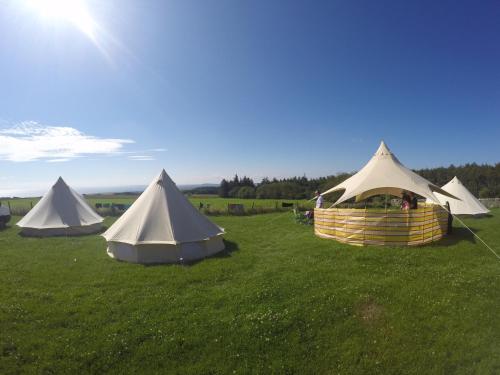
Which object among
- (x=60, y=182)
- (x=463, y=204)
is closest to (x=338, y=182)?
(x=463, y=204)

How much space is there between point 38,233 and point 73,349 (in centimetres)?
1260

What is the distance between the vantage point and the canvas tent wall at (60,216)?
1446 centimetres

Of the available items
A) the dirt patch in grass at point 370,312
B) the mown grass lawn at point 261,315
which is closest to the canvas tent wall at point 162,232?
the mown grass lawn at point 261,315

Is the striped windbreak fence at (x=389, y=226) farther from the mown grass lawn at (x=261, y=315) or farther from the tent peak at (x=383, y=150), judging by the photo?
the tent peak at (x=383, y=150)

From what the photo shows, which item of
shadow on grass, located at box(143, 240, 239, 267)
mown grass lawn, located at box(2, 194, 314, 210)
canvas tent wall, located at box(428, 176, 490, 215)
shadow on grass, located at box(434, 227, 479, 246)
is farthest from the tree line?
shadow on grass, located at box(143, 240, 239, 267)

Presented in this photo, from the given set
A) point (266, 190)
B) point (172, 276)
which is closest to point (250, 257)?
point (172, 276)

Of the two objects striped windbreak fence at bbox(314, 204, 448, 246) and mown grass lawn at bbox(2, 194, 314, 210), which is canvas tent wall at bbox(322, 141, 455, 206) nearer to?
striped windbreak fence at bbox(314, 204, 448, 246)

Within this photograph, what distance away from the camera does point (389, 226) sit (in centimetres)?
1005

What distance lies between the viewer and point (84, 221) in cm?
1523

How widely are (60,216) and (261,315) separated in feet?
45.5

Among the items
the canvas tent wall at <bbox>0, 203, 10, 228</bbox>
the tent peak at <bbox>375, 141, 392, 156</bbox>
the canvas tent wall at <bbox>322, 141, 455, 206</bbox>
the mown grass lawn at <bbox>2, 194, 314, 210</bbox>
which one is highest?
the tent peak at <bbox>375, 141, 392, 156</bbox>

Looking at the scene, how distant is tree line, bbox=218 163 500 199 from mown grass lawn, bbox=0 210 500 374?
124ft

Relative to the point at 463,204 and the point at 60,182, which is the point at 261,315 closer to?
the point at 60,182

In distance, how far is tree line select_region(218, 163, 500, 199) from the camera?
41.5 metres
